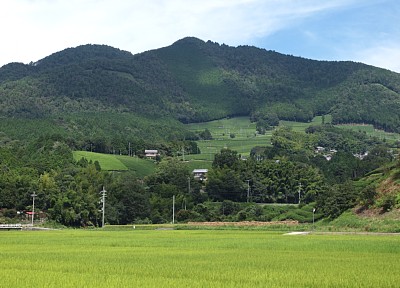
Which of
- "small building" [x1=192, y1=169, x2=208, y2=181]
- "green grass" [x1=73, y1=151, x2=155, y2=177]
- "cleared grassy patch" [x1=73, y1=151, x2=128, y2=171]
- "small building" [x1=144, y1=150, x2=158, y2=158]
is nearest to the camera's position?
"cleared grassy patch" [x1=73, y1=151, x2=128, y2=171]

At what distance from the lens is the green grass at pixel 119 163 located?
5893 inches

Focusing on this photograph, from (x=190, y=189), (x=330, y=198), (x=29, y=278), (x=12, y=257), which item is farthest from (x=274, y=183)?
(x=29, y=278)

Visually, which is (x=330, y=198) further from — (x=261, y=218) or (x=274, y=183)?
(x=274, y=183)

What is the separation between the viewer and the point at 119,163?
155250 millimetres

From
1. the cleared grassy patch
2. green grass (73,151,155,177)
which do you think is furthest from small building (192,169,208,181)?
the cleared grassy patch

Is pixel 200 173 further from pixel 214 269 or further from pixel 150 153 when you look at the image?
pixel 214 269

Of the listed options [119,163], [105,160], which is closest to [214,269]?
[119,163]

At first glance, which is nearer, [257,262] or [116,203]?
[257,262]

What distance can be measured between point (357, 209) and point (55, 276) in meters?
54.0

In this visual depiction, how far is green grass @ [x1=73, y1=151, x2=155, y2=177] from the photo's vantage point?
150 metres

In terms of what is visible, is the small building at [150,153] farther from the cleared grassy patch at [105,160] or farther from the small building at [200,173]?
the small building at [200,173]

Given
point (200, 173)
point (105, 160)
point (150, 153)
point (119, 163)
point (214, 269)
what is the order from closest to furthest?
1. point (214, 269)
2. point (105, 160)
3. point (119, 163)
4. point (200, 173)
5. point (150, 153)

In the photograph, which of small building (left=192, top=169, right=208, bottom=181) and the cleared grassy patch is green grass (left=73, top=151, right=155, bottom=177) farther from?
small building (left=192, top=169, right=208, bottom=181)

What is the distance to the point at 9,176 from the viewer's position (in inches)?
4213
